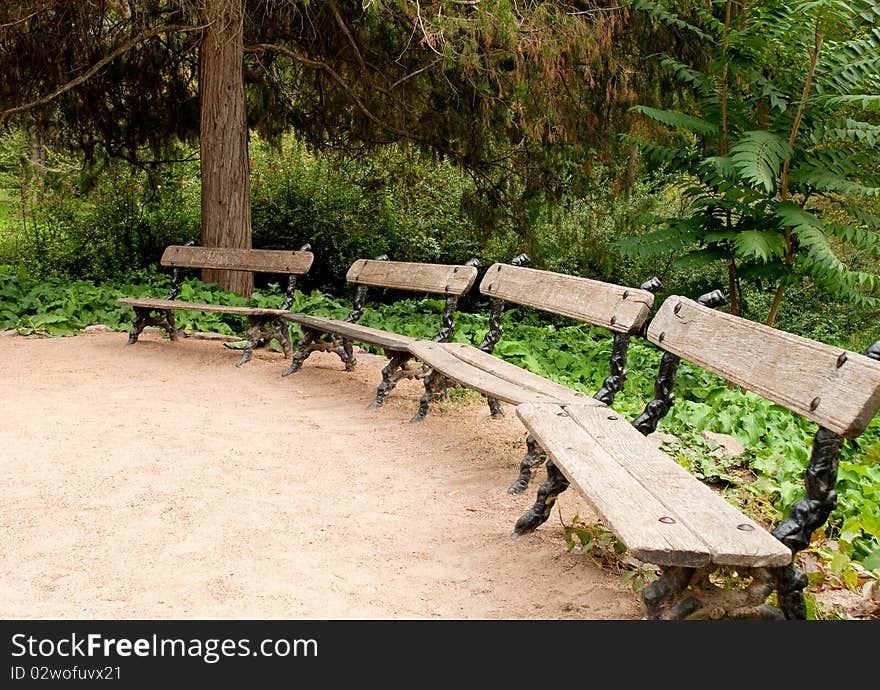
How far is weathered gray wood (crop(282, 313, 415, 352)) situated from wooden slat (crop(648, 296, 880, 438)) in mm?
2422

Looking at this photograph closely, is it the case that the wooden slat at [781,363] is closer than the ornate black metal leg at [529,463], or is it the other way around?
the wooden slat at [781,363]

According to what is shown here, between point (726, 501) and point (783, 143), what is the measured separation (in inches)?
188

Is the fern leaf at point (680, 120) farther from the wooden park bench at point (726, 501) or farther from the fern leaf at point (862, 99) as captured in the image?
the wooden park bench at point (726, 501)

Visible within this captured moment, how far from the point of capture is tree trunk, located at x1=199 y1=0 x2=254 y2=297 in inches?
384

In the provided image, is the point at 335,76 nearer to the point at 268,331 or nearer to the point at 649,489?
the point at 268,331

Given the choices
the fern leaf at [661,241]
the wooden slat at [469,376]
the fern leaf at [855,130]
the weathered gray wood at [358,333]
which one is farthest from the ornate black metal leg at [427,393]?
the fern leaf at [855,130]

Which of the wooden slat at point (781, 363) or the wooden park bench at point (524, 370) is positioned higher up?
the wooden slat at point (781, 363)

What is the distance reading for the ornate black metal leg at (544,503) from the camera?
3.94m

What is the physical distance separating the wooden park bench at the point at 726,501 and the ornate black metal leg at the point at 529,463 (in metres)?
0.68

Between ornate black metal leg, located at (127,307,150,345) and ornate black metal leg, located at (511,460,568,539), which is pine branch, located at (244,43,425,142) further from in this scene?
ornate black metal leg, located at (511,460,568,539)

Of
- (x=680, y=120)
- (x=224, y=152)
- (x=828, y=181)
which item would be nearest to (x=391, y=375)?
(x=680, y=120)

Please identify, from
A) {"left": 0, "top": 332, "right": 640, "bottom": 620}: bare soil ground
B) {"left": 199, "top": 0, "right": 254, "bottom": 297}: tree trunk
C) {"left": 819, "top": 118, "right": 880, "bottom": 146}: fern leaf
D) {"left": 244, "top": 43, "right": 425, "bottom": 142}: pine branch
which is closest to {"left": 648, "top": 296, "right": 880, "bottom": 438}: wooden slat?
{"left": 0, "top": 332, "right": 640, "bottom": 620}: bare soil ground

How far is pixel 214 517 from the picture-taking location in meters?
4.09

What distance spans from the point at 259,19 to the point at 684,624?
31.8ft
